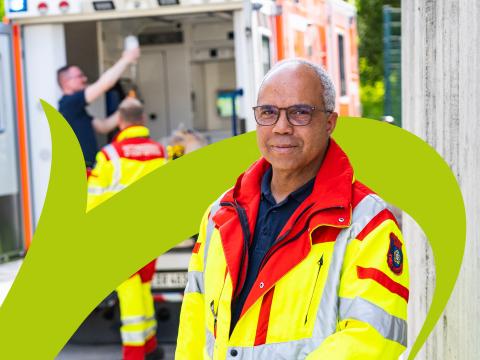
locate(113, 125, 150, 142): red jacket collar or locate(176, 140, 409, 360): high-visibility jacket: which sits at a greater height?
locate(113, 125, 150, 142): red jacket collar

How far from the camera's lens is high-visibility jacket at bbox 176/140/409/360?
7.72 ft

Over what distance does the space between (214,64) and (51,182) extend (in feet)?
14.4

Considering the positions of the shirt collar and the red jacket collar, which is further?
the red jacket collar

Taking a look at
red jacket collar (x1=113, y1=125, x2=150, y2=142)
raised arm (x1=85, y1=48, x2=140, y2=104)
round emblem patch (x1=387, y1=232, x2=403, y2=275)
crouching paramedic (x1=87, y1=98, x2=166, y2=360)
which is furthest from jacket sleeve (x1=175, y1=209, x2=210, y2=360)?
raised arm (x1=85, y1=48, x2=140, y2=104)

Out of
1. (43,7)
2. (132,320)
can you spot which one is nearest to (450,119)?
(132,320)

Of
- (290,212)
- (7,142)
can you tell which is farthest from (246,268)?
(7,142)

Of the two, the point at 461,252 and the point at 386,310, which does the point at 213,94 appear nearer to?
the point at 461,252

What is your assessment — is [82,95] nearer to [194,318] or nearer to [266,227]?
[194,318]

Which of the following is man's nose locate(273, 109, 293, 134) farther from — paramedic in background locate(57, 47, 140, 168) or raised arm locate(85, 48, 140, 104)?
raised arm locate(85, 48, 140, 104)
